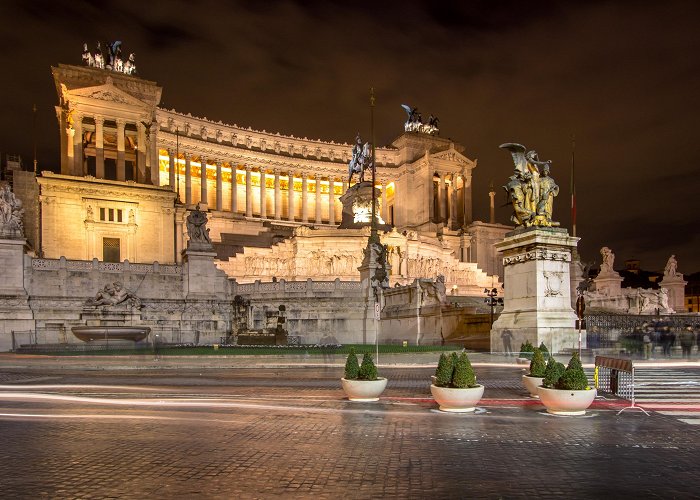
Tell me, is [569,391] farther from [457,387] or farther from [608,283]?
[608,283]

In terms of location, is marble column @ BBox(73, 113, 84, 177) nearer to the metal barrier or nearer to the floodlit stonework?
the floodlit stonework

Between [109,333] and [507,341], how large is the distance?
884 inches

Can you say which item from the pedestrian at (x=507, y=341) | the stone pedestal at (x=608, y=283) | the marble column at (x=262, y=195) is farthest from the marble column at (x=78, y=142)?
the pedestrian at (x=507, y=341)

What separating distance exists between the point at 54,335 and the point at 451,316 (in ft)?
83.2

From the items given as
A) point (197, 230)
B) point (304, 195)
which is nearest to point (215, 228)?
point (304, 195)

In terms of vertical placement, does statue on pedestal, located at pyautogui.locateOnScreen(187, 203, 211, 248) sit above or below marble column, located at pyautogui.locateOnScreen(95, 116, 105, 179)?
below

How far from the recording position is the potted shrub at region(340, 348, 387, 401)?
15.2 meters

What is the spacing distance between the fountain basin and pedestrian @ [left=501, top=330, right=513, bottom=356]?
2107 centimetres

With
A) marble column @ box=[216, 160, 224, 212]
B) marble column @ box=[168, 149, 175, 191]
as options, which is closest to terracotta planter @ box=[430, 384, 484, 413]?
marble column @ box=[168, 149, 175, 191]

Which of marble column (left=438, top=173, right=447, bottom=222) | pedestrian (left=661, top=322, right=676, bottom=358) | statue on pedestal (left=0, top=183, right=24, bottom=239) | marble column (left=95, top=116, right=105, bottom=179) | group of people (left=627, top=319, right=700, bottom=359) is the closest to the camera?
group of people (left=627, top=319, right=700, bottom=359)

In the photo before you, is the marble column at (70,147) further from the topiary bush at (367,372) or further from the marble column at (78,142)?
the topiary bush at (367,372)

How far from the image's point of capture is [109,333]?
115 ft

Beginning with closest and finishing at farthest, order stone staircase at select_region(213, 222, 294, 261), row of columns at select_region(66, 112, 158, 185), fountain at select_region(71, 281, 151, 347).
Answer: fountain at select_region(71, 281, 151, 347)
row of columns at select_region(66, 112, 158, 185)
stone staircase at select_region(213, 222, 294, 261)

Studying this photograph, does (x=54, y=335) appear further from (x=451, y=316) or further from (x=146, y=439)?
(x=146, y=439)
